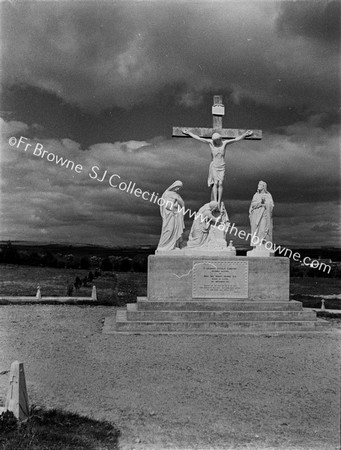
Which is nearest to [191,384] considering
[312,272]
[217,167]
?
[217,167]

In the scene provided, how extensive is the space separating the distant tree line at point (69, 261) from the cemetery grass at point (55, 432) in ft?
62.9

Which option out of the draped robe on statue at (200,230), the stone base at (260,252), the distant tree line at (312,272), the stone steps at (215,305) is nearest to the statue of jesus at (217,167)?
the draped robe on statue at (200,230)

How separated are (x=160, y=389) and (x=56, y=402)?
1.55 metres

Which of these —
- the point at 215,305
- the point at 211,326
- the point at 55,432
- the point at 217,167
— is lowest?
the point at 55,432

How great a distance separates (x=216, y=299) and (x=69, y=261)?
1526 centimetres

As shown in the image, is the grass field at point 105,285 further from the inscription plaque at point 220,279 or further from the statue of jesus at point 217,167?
the statue of jesus at point 217,167

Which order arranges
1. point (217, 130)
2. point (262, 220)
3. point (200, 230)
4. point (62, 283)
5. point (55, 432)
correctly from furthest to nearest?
point (62, 283), point (217, 130), point (262, 220), point (200, 230), point (55, 432)

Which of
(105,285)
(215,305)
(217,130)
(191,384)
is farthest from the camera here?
(105,285)

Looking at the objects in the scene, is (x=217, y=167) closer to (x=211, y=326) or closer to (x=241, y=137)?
(x=241, y=137)

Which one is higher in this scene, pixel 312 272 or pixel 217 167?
pixel 217 167

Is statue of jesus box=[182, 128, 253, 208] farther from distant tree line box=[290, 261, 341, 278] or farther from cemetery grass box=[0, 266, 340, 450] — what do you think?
distant tree line box=[290, 261, 341, 278]

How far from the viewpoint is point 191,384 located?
6828 mm

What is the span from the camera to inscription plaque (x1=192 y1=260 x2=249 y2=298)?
11.8 metres

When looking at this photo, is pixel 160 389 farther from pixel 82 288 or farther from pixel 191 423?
pixel 82 288
